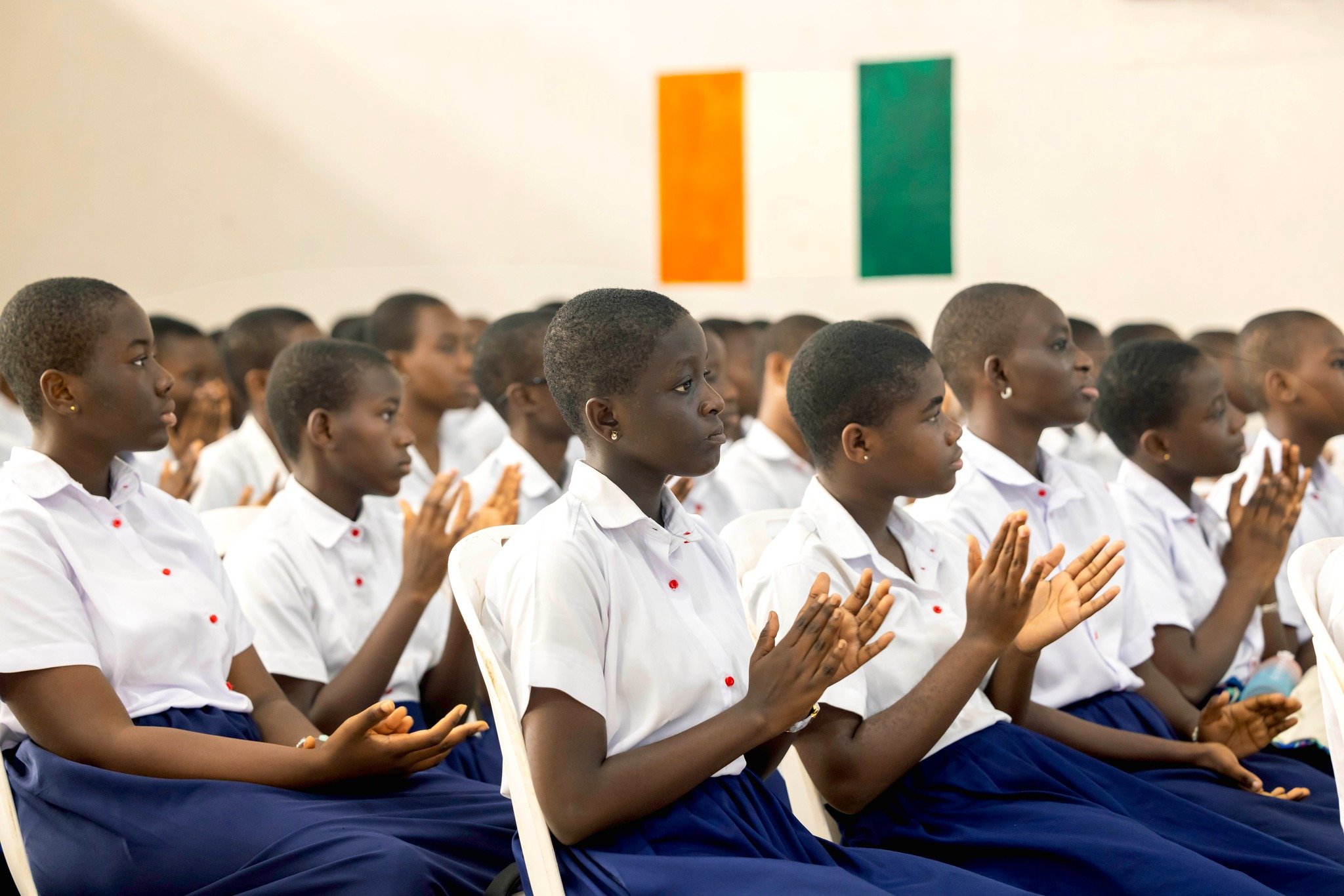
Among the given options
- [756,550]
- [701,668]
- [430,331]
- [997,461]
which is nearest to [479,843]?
[701,668]

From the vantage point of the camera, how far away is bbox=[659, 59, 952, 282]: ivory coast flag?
5.79m

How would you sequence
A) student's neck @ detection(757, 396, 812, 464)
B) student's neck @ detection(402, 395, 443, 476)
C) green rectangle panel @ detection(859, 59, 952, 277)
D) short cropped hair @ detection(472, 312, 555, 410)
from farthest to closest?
green rectangle panel @ detection(859, 59, 952, 277) < student's neck @ detection(402, 395, 443, 476) < student's neck @ detection(757, 396, 812, 464) < short cropped hair @ detection(472, 312, 555, 410)

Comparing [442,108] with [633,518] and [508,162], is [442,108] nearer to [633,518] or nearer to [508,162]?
[508,162]

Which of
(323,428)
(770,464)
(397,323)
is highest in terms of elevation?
(397,323)

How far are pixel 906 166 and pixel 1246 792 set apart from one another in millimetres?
4126

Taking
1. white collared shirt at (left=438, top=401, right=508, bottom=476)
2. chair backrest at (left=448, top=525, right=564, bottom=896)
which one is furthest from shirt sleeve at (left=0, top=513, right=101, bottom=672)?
white collared shirt at (left=438, top=401, right=508, bottom=476)

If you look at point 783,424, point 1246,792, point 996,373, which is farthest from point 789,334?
point 1246,792

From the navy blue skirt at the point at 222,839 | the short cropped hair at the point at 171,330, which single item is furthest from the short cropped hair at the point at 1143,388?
the short cropped hair at the point at 171,330

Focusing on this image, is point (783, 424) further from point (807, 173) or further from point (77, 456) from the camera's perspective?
point (807, 173)

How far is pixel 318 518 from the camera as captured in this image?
7.80ft

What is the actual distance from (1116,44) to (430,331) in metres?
3.29

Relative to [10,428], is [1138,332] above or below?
above

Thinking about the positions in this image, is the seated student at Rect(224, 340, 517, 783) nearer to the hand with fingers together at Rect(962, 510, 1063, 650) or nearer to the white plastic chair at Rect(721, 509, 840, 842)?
the white plastic chair at Rect(721, 509, 840, 842)

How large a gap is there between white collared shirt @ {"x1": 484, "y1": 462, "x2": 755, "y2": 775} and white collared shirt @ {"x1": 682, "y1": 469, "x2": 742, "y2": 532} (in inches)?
65.5
